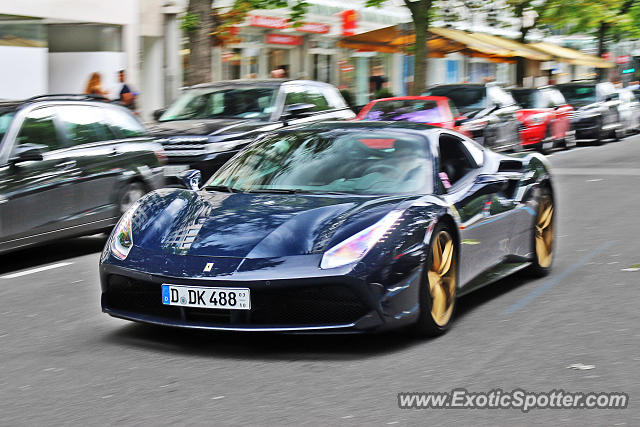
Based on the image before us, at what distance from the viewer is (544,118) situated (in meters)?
25.0

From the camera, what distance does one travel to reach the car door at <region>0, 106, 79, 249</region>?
9289 millimetres

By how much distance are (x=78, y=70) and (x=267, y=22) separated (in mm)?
8482

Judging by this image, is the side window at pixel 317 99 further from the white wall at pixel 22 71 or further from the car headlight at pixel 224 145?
the white wall at pixel 22 71

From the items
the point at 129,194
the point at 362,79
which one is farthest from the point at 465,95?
the point at 362,79

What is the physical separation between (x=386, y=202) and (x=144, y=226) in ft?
4.52

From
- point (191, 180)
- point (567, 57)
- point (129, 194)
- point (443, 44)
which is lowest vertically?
point (129, 194)

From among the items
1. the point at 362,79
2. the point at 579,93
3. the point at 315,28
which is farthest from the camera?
the point at 362,79

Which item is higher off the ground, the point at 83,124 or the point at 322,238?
the point at 83,124

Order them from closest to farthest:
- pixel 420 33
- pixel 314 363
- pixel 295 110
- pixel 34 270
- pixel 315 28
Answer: pixel 314 363, pixel 34 270, pixel 295 110, pixel 420 33, pixel 315 28

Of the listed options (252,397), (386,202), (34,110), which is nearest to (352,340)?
(386,202)

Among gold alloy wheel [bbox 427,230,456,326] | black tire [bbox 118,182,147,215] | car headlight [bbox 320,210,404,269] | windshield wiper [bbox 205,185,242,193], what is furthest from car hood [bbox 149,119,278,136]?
car headlight [bbox 320,210,404,269]

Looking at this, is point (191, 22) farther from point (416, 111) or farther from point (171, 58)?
point (171, 58)

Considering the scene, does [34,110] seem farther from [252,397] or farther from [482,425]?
[482,425]

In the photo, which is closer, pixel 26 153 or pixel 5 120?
pixel 26 153
